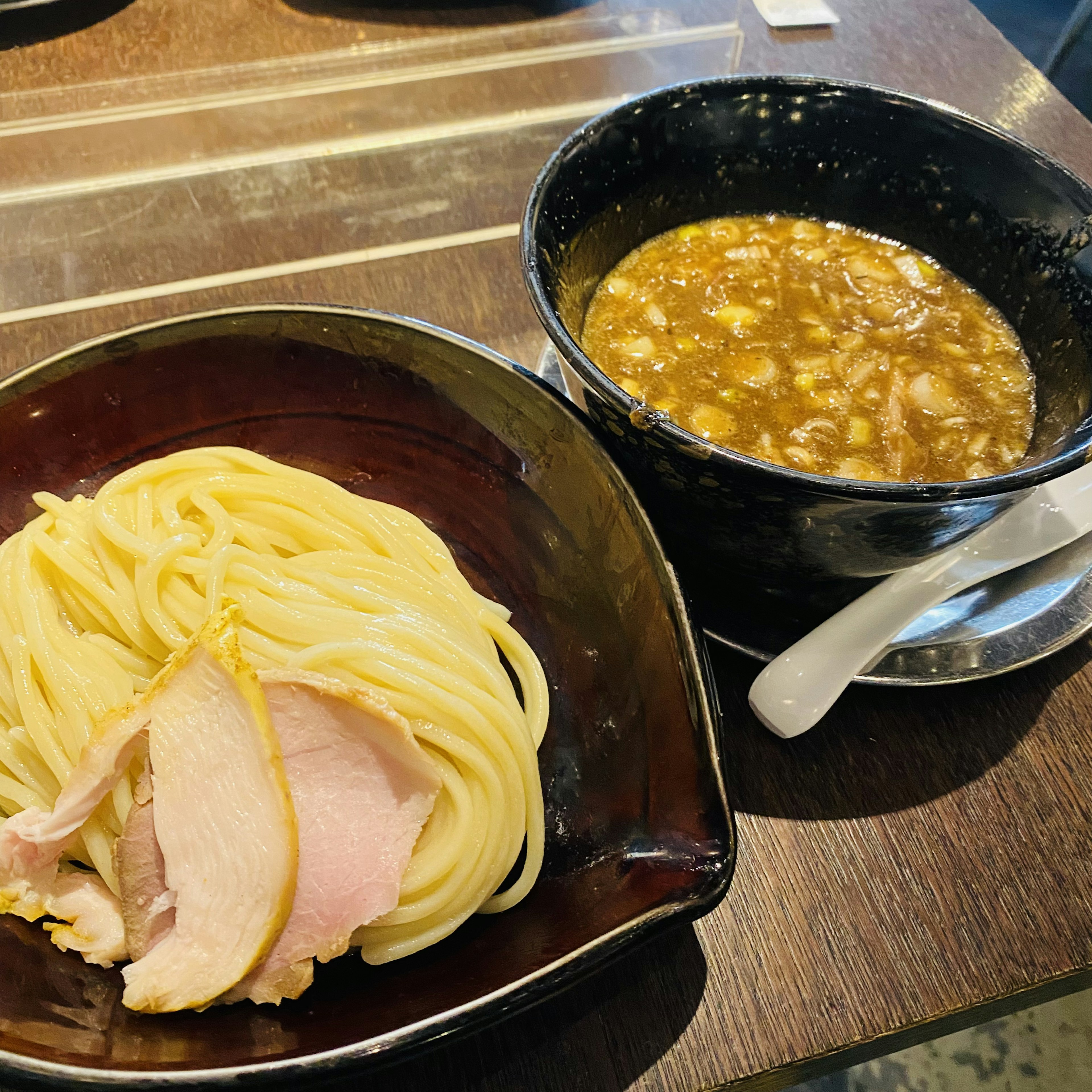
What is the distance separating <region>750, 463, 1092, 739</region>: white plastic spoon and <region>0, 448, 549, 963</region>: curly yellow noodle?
0.40 meters

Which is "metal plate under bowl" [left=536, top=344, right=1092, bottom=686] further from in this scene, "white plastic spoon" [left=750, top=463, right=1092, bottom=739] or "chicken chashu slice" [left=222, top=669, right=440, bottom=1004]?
"chicken chashu slice" [left=222, top=669, right=440, bottom=1004]

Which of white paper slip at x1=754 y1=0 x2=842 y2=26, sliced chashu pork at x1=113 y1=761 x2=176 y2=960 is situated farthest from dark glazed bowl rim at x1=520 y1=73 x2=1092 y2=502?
white paper slip at x1=754 y1=0 x2=842 y2=26

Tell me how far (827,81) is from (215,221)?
5.35 feet

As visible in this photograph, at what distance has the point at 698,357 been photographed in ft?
5.33

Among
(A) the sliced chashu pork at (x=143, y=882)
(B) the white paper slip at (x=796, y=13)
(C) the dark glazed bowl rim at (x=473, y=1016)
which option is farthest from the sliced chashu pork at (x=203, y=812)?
(B) the white paper slip at (x=796, y=13)

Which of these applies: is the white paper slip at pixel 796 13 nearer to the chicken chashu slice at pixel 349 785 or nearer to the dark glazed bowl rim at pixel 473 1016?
the dark glazed bowl rim at pixel 473 1016

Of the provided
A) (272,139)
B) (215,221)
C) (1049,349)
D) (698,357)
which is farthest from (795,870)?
(272,139)

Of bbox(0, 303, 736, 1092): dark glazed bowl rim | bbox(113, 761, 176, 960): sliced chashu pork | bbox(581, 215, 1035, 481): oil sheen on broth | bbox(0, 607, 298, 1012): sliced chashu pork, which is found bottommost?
bbox(113, 761, 176, 960): sliced chashu pork

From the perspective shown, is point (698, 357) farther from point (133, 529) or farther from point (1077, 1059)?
point (1077, 1059)

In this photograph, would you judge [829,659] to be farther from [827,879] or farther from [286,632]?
[286,632]

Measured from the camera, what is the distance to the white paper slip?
298cm

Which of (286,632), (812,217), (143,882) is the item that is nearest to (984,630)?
(812,217)

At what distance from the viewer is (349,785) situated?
4.06ft

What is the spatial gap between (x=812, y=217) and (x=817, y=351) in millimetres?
453
